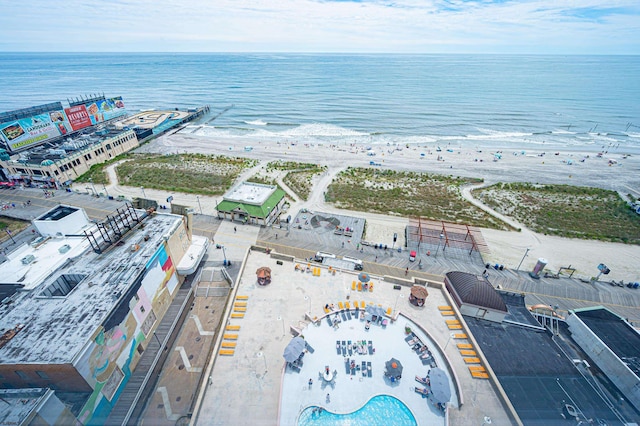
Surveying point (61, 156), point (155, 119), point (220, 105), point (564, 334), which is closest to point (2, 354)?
point (564, 334)

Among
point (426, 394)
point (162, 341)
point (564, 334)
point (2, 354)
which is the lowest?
point (162, 341)

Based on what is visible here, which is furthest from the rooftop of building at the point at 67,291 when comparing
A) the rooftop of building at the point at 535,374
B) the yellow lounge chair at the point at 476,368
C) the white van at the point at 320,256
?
the rooftop of building at the point at 535,374

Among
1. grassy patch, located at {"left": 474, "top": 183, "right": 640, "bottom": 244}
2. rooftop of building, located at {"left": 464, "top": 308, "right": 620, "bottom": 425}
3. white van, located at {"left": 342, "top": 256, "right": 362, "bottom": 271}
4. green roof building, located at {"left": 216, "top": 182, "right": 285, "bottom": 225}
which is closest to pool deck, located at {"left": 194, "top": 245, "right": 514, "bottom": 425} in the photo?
rooftop of building, located at {"left": 464, "top": 308, "right": 620, "bottom": 425}

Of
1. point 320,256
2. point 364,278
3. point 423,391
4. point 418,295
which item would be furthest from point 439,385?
point 320,256

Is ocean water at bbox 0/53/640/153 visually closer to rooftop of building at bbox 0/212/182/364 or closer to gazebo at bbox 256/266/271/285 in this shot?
gazebo at bbox 256/266/271/285

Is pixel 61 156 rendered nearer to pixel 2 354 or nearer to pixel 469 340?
pixel 2 354

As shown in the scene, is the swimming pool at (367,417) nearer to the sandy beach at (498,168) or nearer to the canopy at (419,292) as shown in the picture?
the canopy at (419,292)

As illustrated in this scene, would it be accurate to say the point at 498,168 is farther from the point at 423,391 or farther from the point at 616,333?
the point at 423,391
